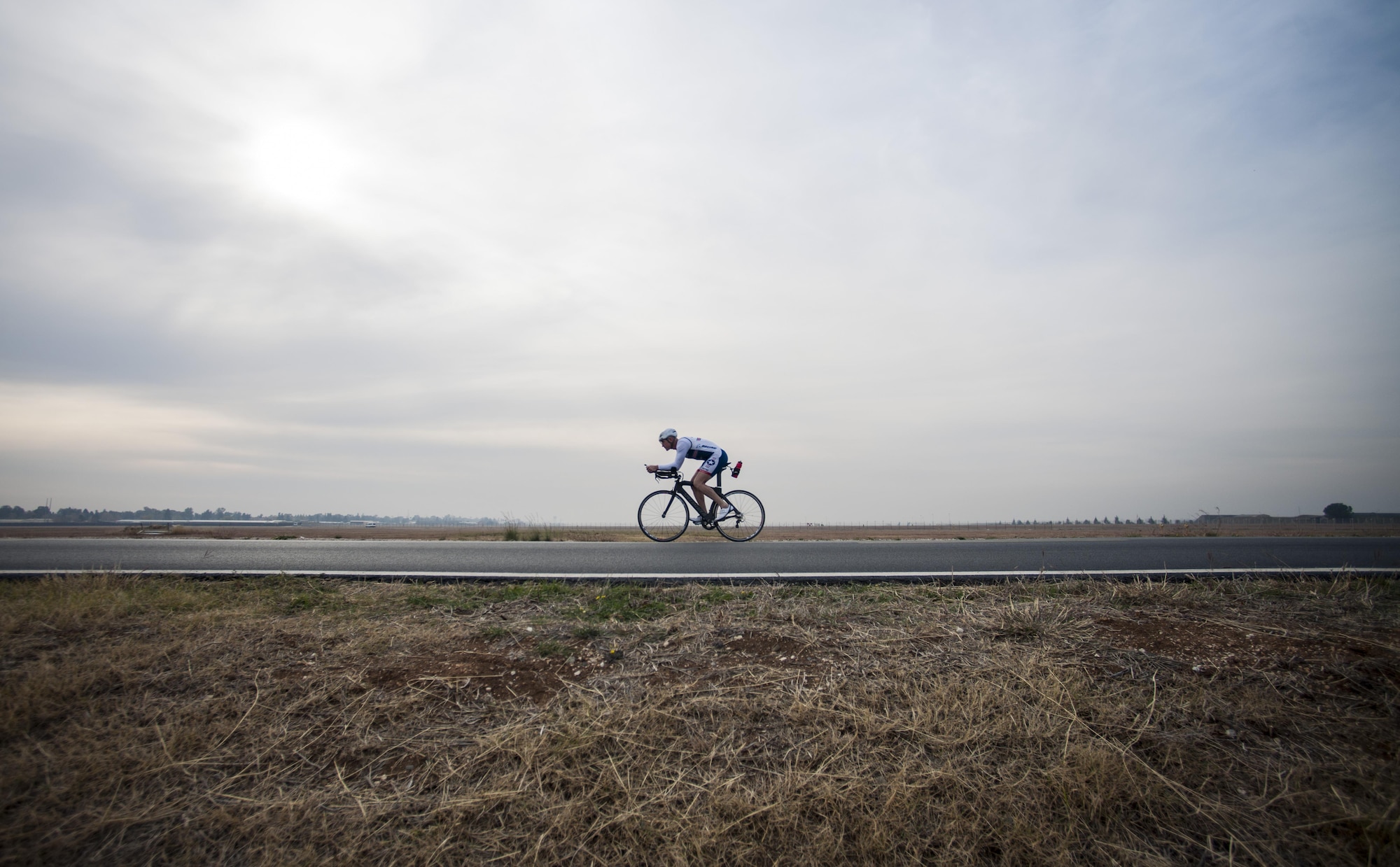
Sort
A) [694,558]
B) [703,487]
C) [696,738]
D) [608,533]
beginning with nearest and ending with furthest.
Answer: [696,738], [694,558], [703,487], [608,533]

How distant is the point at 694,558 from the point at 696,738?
17.4ft

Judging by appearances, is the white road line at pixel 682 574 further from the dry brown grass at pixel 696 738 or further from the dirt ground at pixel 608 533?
the dirt ground at pixel 608 533

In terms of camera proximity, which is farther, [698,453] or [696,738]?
[698,453]

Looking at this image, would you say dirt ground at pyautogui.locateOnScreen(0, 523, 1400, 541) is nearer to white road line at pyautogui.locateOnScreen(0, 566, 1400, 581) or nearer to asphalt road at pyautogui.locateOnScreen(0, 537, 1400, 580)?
asphalt road at pyautogui.locateOnScreen(0, 537, 1400, 580)

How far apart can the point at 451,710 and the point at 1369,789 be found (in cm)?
474

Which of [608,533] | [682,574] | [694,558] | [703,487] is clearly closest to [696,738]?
[682,574]

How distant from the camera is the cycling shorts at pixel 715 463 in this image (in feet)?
44.9

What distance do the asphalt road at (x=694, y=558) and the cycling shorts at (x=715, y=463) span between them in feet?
7.55

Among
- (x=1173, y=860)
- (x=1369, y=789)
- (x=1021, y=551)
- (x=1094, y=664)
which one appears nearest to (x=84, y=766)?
(x=1173, y=860)

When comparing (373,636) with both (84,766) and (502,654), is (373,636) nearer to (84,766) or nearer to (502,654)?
(502,654)

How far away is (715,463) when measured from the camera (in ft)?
45.2

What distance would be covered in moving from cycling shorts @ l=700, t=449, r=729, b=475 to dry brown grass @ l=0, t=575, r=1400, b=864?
8442 mm

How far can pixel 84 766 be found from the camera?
320 cm

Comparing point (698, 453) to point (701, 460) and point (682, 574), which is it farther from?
point (682, 574)
